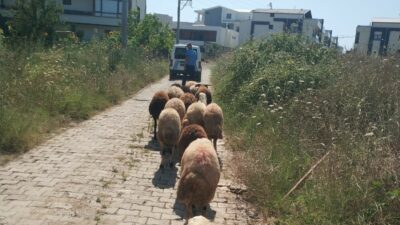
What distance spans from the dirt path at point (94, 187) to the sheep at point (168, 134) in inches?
11.1

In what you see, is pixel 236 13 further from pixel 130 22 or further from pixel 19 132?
pixel 19 132

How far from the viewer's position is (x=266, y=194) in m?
6.14

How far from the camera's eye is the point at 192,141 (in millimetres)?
6879

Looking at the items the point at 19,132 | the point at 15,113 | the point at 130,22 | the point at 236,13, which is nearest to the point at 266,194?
the point at 19,132

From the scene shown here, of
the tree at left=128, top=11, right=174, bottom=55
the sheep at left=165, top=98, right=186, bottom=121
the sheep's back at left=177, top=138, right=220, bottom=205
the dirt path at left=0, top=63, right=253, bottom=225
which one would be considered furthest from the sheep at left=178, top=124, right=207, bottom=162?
the tree at left=128, top=11, right=174, bottom=55

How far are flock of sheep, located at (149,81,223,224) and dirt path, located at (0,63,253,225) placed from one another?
1.54 ft

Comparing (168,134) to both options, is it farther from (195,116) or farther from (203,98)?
(203,98)

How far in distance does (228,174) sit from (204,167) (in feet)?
7.95

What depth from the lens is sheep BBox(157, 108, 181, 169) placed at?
7.63m

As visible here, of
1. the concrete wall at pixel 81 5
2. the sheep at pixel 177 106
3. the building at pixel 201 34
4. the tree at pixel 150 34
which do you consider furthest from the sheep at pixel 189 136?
the building at pixel 201 34

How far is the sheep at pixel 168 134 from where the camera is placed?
7629mm

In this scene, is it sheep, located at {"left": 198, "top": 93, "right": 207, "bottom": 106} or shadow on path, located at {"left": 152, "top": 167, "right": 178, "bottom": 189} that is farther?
sheep, located at {"left": 198, "top": 93, "right": 207, "bottom": 106}

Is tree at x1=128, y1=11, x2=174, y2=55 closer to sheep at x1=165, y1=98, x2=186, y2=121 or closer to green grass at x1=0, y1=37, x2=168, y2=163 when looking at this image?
green grass at x1=0, y1=37, x2=168, y2=163

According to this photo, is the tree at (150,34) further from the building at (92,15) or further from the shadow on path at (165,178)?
the shadow on path at (165,178)
